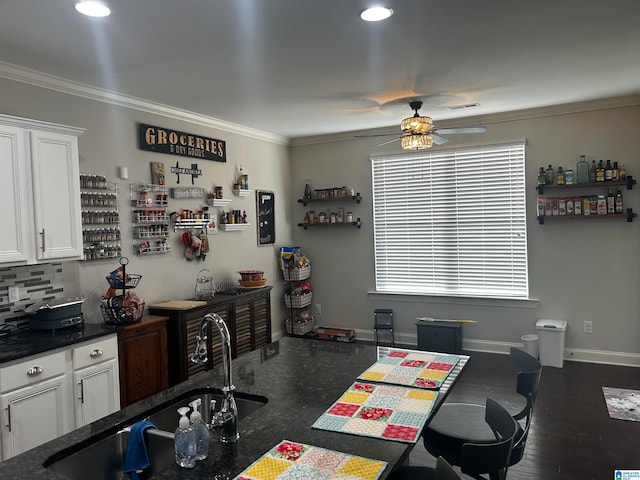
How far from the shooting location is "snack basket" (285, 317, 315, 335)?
239 inches

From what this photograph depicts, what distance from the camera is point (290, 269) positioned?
6.07m

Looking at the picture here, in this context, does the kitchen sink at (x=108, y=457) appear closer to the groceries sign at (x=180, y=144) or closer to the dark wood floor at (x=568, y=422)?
the dark wood floor at (x=568, y=422)

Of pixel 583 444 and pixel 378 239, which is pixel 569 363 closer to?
pixel 583 444

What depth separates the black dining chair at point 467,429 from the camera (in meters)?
2.11

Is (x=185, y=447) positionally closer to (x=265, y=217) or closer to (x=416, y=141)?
(x=416, y=141)

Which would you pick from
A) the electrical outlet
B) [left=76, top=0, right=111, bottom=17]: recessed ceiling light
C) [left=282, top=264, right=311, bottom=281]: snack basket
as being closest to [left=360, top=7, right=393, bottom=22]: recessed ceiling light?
[left=76, top=0, right=111, bottom=17]: recessed ceiling light

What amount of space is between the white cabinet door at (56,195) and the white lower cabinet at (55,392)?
0.67 metres

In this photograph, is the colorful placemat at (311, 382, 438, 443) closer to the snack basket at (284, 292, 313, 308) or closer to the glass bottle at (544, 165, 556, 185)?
the glass bottle at (544, 165, 556, 185)

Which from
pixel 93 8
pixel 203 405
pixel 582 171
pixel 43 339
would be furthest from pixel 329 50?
pixel 582 171

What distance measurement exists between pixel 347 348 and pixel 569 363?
11.0ft

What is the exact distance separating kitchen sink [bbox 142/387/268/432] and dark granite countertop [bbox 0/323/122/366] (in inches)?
53.0

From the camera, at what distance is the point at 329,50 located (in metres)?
3.10

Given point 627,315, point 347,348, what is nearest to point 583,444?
point 347,348

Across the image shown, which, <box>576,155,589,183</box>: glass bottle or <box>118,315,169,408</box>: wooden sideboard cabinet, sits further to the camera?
<box>576,155,589,183</box>: glass bottle
